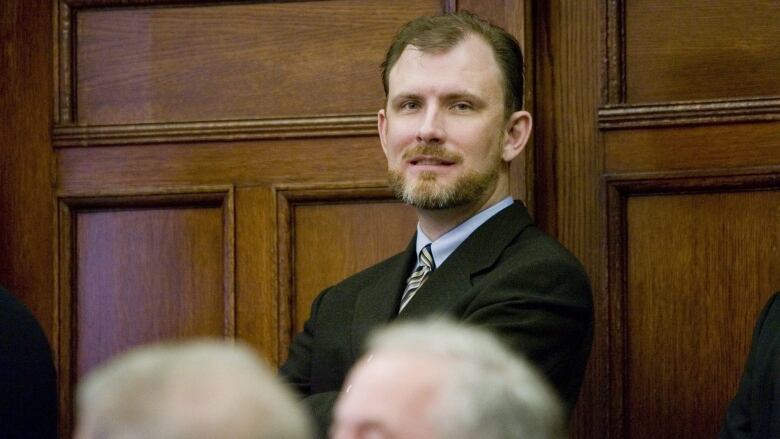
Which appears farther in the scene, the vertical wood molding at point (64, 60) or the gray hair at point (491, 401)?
the vertical wood molding at point (64, 60)

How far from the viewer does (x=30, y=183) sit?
12.8 feet

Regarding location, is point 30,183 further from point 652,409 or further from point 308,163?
point 652,409

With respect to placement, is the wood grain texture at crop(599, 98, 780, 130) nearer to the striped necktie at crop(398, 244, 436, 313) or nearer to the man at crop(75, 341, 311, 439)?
the striped necktie at crop(398, 244, 436, 313)

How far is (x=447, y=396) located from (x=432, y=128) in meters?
1.75

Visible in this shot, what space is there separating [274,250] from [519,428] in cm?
229

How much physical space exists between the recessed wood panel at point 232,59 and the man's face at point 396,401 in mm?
2167

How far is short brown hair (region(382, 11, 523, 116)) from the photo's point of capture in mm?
3312

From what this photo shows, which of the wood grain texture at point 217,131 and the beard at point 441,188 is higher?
the wood grain texture at point 217,131

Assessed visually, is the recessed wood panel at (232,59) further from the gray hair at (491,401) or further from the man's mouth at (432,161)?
the gray hair at (491,401)

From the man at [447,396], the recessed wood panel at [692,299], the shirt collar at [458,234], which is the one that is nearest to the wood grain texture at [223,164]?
the shirt collar at [458,234]

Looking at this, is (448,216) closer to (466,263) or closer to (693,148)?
(466,263)

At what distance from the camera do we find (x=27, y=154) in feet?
12.7

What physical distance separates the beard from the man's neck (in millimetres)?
33

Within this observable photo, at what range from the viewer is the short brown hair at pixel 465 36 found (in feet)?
10.9
